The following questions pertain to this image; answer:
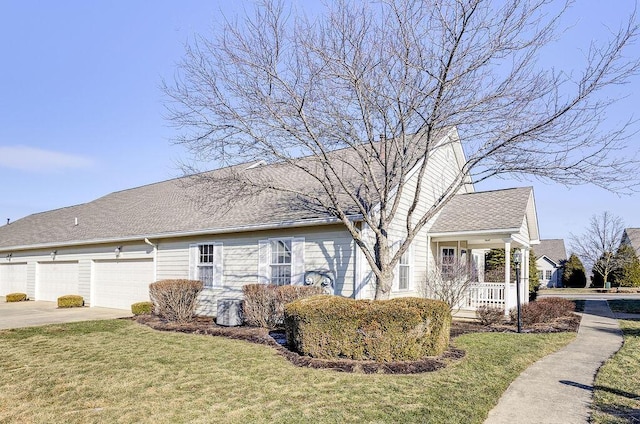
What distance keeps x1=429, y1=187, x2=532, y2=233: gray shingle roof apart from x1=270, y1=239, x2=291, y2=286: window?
15.3 feet

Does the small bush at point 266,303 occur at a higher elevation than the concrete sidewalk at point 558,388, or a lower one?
higher

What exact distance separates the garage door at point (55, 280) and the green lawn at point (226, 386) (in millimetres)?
11457

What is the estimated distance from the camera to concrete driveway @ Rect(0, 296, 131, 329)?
1346 centimetres

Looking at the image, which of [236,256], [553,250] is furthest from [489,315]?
[553,250]

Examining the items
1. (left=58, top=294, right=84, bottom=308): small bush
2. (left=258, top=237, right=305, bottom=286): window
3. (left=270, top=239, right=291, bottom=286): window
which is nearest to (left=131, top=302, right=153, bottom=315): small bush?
(left=258, top=237, right=305, bottom=286): window

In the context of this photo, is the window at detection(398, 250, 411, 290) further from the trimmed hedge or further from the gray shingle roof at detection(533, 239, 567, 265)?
the gray shingle roof at detection(533, 239, 567, 265)

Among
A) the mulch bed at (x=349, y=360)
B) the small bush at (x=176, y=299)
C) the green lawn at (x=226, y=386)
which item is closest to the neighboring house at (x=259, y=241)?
the small bush at (x=176, y=299)

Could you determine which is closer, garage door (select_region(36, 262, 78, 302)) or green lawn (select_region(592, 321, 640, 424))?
green lawn (select_region(592, 321, 640, 424))

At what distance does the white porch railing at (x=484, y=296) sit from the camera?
1362cm

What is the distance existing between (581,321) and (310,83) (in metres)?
10.1

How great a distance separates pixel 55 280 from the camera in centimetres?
2108

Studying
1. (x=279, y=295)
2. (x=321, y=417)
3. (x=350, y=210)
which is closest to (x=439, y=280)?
(x=350, y=210)

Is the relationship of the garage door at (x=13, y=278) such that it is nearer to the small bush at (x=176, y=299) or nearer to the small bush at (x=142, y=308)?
the small bush at (x=142, y=308)

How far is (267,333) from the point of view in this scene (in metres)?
10.3
